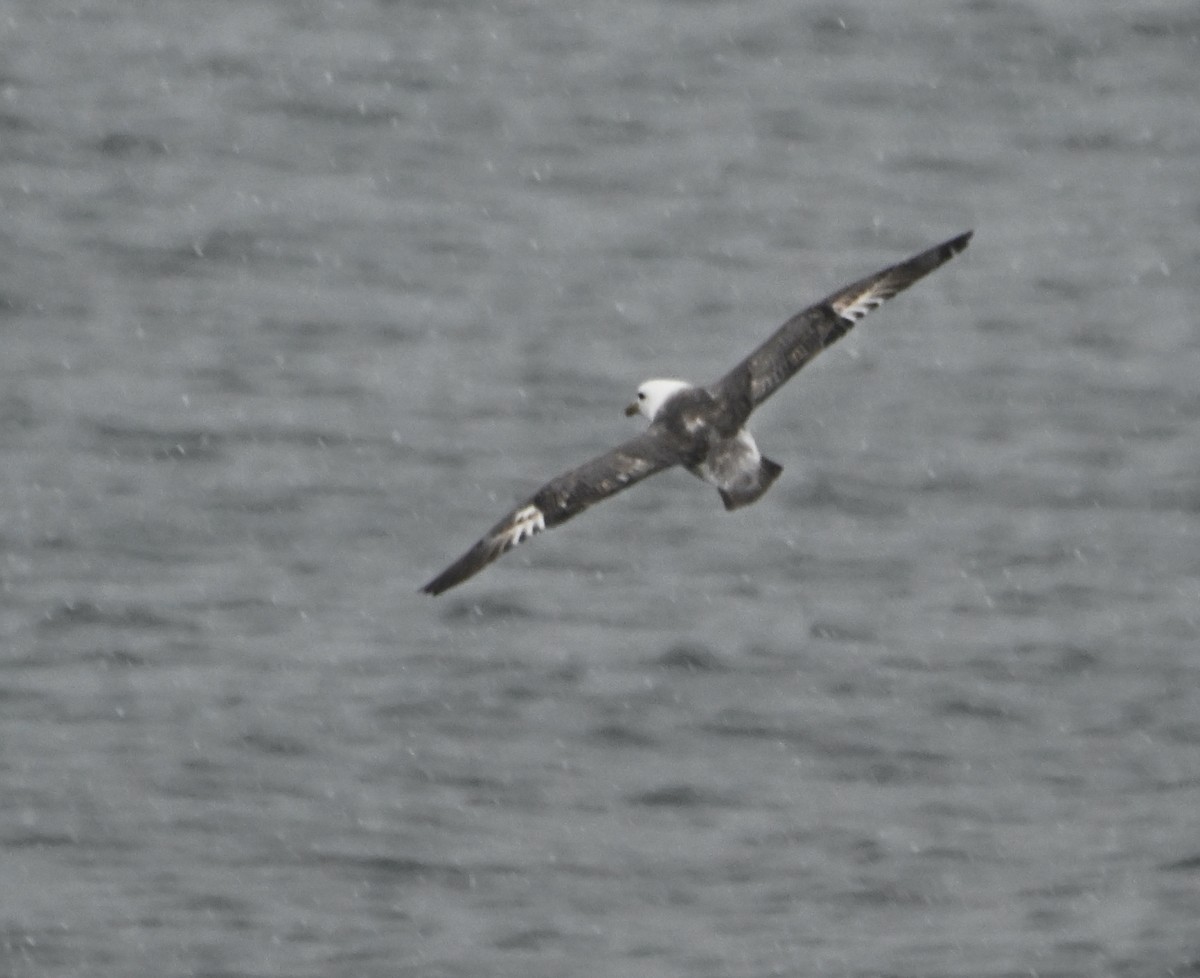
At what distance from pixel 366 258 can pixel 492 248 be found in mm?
1195

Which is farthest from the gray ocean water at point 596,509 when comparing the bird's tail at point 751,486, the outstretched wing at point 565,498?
the outstretched wing at point 565,498

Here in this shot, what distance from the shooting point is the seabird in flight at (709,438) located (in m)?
14.6

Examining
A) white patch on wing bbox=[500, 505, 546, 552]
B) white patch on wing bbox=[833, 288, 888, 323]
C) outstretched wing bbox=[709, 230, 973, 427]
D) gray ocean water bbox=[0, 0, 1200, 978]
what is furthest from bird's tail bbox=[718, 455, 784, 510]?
gray ocean water bbox=[0, 0, 1200, 978]

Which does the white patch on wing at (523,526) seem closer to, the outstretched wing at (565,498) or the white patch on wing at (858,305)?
the outstretched wing at (565,498)

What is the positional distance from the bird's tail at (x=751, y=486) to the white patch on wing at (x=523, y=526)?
917mm

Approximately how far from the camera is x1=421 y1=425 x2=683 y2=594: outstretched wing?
1459cm

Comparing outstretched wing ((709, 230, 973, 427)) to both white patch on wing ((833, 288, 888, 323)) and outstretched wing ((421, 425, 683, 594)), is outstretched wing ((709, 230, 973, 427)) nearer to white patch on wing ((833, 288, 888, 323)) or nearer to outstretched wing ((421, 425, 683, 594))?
white patch on wing ((833, 288, 888, 323))

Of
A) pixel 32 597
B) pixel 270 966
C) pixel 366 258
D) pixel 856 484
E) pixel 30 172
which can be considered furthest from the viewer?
pixel 30 172

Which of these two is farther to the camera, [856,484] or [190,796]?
[856,484]

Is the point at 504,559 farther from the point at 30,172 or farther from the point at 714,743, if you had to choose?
the point at 30,172

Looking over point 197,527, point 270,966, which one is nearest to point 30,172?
point 197,527

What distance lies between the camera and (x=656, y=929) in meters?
19.2

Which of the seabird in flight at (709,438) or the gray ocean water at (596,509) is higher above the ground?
the seabird in flight at (709,438)

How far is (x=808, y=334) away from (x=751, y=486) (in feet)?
3.39
